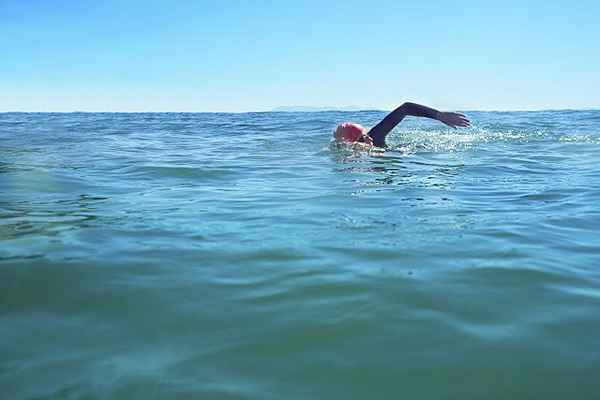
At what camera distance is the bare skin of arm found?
842 centimetres

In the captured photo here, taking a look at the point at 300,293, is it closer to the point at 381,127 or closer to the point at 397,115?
the point at 397,115

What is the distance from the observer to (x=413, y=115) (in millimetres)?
8711

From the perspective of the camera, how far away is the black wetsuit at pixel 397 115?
871cm

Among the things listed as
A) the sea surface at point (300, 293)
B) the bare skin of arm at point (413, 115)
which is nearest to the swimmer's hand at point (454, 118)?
the bare skin of arm at point (413, 115)

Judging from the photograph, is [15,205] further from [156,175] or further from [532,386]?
[532,386]

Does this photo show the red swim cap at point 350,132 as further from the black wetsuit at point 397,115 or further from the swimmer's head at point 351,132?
the black wetsuit at point 397,115

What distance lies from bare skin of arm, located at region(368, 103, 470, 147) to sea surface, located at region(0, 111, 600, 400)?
9.62 ft

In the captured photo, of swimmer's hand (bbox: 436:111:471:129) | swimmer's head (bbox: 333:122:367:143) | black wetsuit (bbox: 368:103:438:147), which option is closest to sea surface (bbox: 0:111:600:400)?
swimmer's hand (bbox: 436:111:471:129)

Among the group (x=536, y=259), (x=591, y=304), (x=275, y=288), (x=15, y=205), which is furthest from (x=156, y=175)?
(x=591, y=304)

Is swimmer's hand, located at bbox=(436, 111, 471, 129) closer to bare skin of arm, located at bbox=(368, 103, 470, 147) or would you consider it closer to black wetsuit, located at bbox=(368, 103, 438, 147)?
bare skin of arm, located at bbox=(368, 103, 470, 147)

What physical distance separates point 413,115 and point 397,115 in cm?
54

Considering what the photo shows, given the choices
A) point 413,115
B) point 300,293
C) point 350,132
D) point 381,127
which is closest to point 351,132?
point 350,132

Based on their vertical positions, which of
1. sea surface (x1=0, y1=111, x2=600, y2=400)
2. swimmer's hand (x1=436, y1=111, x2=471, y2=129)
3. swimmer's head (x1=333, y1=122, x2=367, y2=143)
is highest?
swimmer's hand (x1=436, y1=111, x2=471, y2=129)

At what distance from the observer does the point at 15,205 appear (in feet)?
15.5
